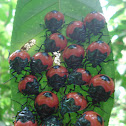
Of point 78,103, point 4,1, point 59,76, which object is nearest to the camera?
point 78,103

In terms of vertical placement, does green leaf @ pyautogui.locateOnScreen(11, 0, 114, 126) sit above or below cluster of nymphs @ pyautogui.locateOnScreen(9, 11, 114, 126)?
above

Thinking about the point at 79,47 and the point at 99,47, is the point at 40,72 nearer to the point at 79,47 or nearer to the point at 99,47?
the point at 79,47

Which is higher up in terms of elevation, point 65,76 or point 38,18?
point 38,18

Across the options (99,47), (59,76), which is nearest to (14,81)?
(59,76)

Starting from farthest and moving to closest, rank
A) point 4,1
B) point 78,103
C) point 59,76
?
point 4,1 → point 59,76 → point 78,103
